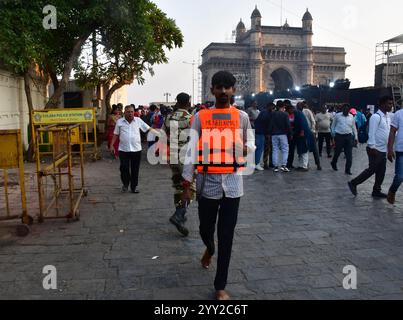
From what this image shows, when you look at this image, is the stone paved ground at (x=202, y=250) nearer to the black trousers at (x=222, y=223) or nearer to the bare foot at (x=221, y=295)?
the bare foot at (x=221, y=295)

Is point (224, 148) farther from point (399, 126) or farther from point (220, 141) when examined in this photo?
point (399, 126)

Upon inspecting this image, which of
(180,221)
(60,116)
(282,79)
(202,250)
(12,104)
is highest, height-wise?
(282,79)

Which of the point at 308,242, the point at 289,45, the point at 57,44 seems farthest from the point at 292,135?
the point at 289,45

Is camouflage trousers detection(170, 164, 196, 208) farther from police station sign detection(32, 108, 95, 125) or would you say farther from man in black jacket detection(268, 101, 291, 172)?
police station sign detection(32, 108, 95, 125)

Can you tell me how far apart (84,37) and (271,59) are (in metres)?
59.1

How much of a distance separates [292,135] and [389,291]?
7.39 meters

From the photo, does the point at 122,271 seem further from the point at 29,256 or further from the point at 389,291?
the point at 389,291

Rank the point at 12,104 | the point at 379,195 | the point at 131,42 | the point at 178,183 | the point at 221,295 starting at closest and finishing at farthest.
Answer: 1. the point at 221,295
2. the point at 178,183
3. the point at 379,195
4. the point at 12,104
5. the point at 131,42

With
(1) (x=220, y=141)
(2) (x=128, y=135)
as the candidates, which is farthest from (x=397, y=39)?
(1) (x=220, y=141)

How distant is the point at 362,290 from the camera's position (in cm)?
356

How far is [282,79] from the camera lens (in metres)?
73.5

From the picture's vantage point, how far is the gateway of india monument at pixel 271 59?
67.8 meters

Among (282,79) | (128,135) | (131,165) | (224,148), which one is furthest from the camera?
(282,79)

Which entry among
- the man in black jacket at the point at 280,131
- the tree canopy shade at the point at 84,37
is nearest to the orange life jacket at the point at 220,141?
the man in black jacket at the point at 280,131
